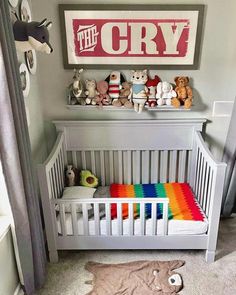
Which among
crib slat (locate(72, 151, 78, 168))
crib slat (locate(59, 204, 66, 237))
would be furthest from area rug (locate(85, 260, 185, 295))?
crib slat (locate(72, 151, 78, 168))

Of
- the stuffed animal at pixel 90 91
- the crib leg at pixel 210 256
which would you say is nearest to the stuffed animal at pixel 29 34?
the stuffed animal at pixel 90 91

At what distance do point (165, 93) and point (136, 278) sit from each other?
1304 millimetres

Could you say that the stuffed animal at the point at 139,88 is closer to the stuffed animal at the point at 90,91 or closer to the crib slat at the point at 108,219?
the stuffed animal at the point at 90,91

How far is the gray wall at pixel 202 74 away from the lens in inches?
82.7

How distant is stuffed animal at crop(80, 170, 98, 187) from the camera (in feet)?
7.79

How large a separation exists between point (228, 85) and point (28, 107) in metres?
1.49

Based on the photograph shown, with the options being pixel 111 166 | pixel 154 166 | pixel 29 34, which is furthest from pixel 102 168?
pixel 29 34

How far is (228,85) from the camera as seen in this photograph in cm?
228

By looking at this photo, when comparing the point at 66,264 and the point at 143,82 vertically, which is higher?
the point at 143,82

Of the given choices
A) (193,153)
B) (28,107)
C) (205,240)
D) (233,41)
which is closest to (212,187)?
(205,240)

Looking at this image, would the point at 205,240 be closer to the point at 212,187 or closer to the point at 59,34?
the point at 212,187

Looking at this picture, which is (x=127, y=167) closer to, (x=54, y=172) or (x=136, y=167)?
(x=136, y=167)

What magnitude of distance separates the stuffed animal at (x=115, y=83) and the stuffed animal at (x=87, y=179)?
64 cm

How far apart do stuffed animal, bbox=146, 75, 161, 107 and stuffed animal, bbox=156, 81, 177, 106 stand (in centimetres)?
3
